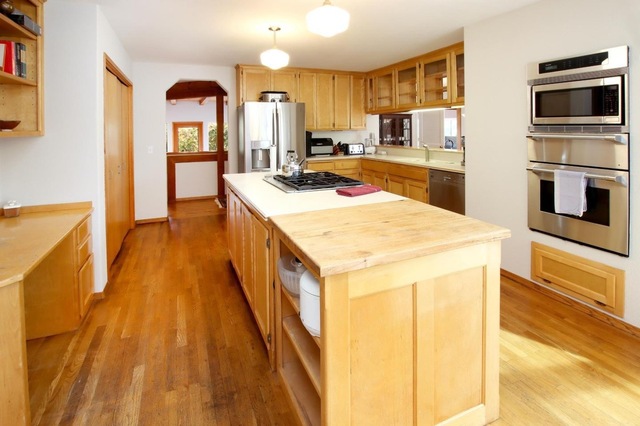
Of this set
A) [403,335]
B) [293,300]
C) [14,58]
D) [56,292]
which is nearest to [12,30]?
[14,58]

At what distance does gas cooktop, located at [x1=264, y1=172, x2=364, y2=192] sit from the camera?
2.73 m

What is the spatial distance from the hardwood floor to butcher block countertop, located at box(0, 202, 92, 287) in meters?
0.72

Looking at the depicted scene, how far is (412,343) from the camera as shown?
58.0 inches

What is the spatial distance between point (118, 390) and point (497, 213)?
3239mm

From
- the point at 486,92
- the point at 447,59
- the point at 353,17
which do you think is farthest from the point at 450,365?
the point at 447,59

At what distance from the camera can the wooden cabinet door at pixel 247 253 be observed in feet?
8.61

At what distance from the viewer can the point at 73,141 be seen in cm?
296

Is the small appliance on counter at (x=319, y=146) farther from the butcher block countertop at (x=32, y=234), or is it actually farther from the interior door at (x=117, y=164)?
the butcher block countertop at (x=32, y=234)

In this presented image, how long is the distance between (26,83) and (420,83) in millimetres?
4199

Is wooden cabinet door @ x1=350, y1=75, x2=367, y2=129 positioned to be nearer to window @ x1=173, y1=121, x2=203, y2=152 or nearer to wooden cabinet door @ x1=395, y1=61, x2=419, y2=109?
wooden cabinet door @ x1=395, y1=61, x2=419, y2=109

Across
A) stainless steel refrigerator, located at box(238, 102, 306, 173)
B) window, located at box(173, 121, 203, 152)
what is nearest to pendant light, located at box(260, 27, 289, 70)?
stainless steel refrigerator, located at box(238, 102, 306, 173)

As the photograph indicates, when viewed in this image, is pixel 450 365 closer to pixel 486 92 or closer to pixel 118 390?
pixel 118 390

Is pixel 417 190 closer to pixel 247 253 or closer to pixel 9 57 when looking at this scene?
pixel 247 253

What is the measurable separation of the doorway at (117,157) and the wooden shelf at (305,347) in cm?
245
